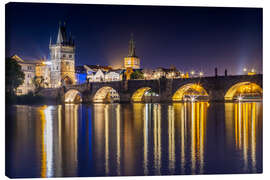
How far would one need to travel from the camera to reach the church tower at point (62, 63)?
6506cm

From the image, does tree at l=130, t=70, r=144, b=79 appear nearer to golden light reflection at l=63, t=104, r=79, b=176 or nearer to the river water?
golden light reflection at l=63, t=104, r=79, b=176

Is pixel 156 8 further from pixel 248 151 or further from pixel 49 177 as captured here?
pixel 49 177

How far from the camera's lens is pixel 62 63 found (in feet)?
219

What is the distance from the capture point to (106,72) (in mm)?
71562

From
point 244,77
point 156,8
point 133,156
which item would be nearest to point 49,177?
point 133,156

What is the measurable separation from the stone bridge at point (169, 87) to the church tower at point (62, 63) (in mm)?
15298

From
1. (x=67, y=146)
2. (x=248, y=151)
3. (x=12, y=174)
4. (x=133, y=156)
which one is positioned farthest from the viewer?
(x=67, y=146)

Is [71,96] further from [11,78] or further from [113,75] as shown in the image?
[11,78]

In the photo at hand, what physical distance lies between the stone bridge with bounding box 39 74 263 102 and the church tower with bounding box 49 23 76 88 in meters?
15.3

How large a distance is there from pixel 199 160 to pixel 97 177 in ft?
9.28

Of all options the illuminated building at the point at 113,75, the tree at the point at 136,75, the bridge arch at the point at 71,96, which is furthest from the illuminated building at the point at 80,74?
the bridge arch at the point at 71,96

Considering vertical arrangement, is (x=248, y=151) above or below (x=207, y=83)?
below

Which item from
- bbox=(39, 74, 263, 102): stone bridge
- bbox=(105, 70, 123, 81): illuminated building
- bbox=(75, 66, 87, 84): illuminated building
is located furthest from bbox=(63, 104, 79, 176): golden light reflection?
bbox=(75, 66, 87, 84): illuminated building

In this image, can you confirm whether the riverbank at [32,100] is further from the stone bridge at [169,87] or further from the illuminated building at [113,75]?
the illuminated building at [113,75]
